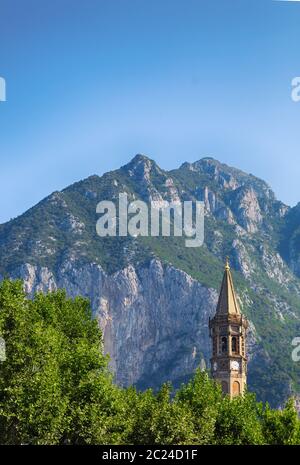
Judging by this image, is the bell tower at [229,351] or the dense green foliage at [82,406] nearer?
the dense green foliage at [82,406]

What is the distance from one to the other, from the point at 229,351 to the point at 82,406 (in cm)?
4800

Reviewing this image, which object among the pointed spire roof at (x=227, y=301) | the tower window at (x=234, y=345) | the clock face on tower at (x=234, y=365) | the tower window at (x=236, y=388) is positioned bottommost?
the tower window at (x=236, y=388)

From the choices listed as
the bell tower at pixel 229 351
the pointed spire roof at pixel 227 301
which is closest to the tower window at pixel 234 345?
the bell tower at pixel 229 351

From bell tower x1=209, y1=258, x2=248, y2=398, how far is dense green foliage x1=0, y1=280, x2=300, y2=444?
1397 inches

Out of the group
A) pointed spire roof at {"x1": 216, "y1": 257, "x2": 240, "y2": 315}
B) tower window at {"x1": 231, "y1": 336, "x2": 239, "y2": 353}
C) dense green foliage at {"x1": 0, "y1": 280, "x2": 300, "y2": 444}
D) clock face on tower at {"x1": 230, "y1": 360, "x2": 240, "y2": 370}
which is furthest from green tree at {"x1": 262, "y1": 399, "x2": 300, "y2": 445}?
pointed spire roof at {"x1": 216, "y1": 257, "x2": 240, "y2": 315}

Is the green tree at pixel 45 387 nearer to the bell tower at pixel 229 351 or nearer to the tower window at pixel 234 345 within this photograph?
the bell tower at pixel 229 351

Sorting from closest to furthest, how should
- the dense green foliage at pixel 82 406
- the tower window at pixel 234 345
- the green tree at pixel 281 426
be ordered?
the dense green foliage at pixel 82 406, the green tree at pixel 281 426, the tower window at pixel 234 345

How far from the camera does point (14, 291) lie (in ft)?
162

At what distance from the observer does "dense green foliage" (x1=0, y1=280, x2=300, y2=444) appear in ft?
138

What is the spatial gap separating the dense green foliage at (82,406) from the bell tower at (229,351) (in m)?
35.5

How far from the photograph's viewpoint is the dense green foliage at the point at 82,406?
4203 cm

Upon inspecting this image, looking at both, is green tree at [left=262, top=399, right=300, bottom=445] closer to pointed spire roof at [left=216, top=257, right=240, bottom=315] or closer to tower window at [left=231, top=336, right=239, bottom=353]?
tower window at [left=231, top=336, right=239, bottom=353]
